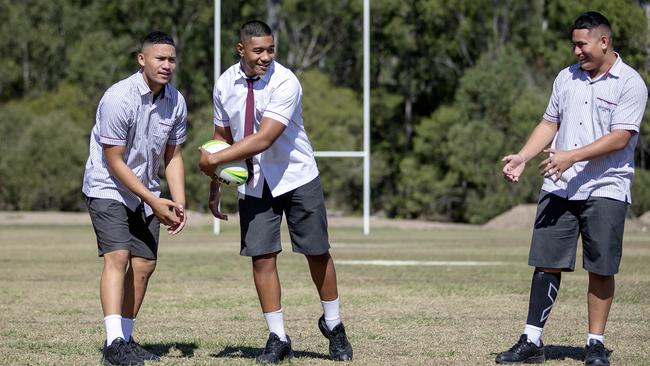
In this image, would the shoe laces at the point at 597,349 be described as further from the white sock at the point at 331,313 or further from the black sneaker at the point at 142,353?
the black sneaker at the point at 142,353

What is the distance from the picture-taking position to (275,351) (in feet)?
26.3

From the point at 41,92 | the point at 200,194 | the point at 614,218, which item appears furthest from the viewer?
the point at 41,92

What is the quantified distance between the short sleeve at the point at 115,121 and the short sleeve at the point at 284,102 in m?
0.92

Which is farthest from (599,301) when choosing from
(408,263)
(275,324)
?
(408,263)

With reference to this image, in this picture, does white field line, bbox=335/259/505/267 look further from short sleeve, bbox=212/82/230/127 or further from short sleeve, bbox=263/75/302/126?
short sleeve, bbox=263/75/302/126

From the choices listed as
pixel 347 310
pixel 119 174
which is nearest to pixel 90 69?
pixel 347 310

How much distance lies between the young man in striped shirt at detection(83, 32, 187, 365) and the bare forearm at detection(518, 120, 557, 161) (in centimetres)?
233

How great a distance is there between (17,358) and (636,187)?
35.3 m

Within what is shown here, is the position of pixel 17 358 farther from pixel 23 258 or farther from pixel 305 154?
pixel 23 258

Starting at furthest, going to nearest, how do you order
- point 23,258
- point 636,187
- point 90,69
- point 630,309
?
point 90,69 → point 636,187 → point 23,258 → point 630,309

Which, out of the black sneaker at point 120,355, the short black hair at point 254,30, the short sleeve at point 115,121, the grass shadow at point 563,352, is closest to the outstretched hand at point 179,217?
the short sleeve at point 115,121

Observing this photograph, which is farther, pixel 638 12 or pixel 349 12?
pixel 349 12

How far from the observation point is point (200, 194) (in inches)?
1786

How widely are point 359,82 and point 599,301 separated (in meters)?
46.6
